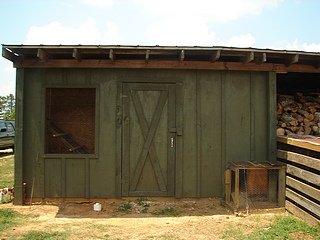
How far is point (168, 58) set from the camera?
20.7 ft

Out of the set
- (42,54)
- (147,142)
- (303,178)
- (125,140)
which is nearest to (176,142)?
(147,142)

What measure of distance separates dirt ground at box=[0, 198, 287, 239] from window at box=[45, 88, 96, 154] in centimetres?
141

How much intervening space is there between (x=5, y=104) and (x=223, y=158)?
45118 millimetres

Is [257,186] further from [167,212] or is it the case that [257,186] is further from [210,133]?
[167,212]

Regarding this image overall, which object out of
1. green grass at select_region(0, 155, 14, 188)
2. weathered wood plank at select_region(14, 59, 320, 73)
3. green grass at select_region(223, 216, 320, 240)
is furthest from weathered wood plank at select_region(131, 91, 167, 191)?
green grass at select_region(0, 155, 14, 188)

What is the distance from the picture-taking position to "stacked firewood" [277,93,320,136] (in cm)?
677

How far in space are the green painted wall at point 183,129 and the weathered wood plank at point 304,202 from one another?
37.4 inches

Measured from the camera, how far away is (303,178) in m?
5.26

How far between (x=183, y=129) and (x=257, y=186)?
1.87m

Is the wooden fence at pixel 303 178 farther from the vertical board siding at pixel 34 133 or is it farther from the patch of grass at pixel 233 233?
the vertical board siding at pixel 34 133

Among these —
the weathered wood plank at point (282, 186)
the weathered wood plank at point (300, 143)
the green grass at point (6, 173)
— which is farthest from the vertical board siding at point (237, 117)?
the green grass at point (6, 173)

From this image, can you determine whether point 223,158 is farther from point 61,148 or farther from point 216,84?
point 61,148

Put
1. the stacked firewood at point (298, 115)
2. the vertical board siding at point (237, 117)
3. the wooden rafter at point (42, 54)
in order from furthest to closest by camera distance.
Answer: the stacked firewood at point (298, 115) < the vertical board siding at point (237, 117) < the wooden rafter at point (42, 54)

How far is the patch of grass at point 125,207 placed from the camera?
19.1ft
